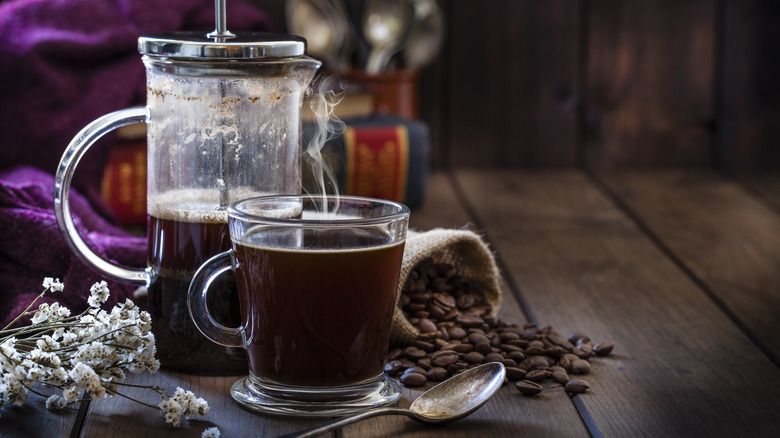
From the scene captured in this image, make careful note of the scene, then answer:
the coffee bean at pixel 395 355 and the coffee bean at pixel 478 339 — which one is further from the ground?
the coffee bean at pixel 478 339

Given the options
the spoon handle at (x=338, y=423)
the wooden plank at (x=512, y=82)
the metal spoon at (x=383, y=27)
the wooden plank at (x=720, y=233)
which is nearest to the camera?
the spoon handle at (x=338, y=423)

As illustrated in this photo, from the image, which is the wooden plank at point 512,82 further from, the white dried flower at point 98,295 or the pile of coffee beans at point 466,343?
the white dried flower at point 98,295

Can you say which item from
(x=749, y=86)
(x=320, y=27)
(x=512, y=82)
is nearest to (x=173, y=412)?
(x=320, y=27)

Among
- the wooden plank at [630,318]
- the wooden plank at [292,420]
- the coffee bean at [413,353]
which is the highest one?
the coffee bean at [413,353]

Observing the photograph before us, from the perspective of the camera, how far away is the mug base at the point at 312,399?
2.61ft

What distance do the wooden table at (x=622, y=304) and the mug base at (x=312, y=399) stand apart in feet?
0.04

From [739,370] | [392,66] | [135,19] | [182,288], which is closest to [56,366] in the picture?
[182,288]

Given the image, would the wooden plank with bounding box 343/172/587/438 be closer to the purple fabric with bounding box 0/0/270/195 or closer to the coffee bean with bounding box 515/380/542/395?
the coffee bean with bounding box 515/380/542/395

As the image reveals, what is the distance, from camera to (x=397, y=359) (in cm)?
95

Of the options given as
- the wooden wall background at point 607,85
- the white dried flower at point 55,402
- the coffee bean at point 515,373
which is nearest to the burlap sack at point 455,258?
the coffee bean at point 515,373

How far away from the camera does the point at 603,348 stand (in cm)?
97

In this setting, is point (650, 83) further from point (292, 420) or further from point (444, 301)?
point (292, 420)

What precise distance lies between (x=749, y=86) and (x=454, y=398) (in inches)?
64.4

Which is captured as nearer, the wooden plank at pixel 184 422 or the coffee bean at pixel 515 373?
the wooden plank at pixel 184 422
